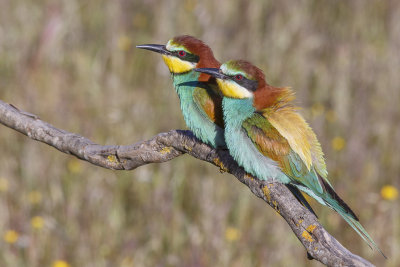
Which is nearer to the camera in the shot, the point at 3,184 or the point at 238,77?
the point at 238,77

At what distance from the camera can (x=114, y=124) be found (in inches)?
145

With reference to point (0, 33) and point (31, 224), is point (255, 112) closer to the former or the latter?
point (31, 224)

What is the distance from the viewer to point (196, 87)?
253 centimetres

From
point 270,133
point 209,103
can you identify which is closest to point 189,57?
point 209,103

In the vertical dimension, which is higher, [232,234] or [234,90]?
[234,90]

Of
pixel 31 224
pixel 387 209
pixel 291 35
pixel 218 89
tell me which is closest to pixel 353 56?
pixel 291 35

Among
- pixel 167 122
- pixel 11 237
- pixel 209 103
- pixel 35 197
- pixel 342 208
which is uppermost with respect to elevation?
pixel 167 122

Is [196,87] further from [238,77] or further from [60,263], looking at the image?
[60,263]

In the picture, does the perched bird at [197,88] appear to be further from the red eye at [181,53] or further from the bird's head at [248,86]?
the bird's head at [248,86]

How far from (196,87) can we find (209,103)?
0.11 m

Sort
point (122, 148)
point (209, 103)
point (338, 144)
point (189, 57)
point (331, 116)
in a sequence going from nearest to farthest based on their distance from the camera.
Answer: point (122, 148)
point (209, 103)
point (189, 57)
point (338, 144)
point (331, 116)

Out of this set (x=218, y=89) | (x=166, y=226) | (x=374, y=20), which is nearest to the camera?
(x=218, y=89)

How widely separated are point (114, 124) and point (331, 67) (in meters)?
1.62

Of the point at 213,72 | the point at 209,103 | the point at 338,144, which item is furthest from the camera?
the point at 338,144
